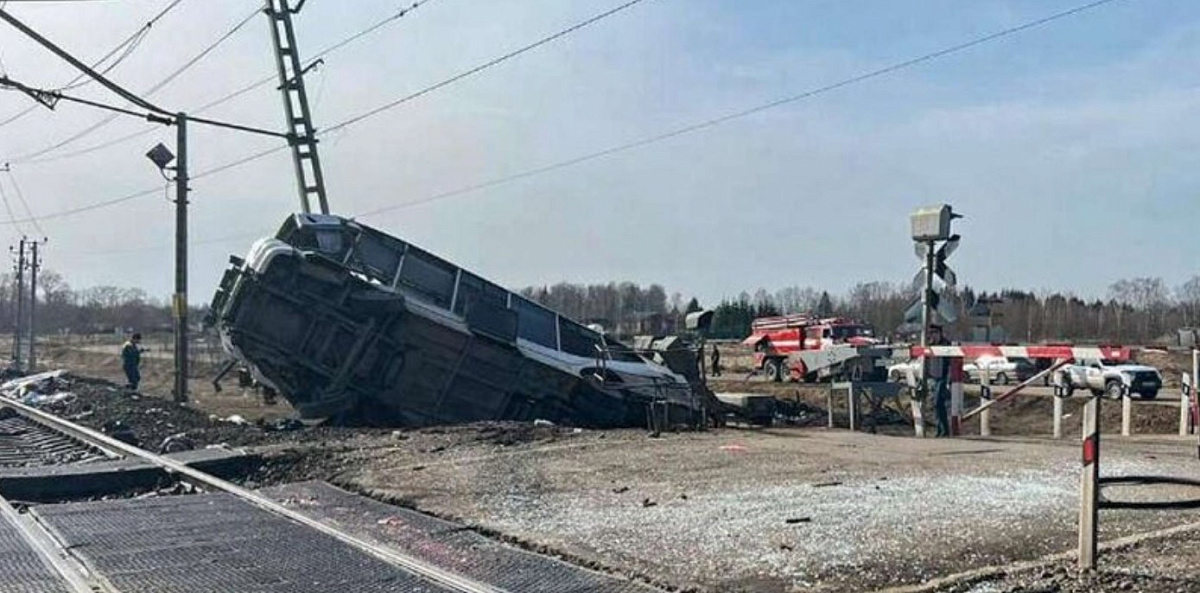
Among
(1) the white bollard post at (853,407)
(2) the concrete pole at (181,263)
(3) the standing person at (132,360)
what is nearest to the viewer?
(1) the white bollard post at (853,407)

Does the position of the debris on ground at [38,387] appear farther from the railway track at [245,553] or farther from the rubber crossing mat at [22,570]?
the rubber crossing mat at [22,570]

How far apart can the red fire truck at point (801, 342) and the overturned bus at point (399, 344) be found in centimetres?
2298

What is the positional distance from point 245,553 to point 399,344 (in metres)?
12.2

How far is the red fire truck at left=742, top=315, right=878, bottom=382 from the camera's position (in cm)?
4419

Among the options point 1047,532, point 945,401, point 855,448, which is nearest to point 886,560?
point 1047,532

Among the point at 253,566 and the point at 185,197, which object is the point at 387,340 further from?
the point at 253,566

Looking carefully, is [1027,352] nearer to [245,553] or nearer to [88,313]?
[245,553]

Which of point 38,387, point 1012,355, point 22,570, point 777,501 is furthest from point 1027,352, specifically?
point 38,387

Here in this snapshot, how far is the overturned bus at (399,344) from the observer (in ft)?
65.7

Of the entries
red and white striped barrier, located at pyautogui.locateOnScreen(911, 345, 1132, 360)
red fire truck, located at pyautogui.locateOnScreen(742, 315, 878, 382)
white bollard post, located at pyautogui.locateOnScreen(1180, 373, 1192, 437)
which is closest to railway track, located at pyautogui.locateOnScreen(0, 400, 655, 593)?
red and white striped barrier, located at pyautogui.locateOnScreen(911, 345, 1132, 360)

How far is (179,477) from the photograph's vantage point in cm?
1295

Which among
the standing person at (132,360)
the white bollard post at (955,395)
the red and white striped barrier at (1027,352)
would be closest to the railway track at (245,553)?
the red and white striped barrier at (1027,352)

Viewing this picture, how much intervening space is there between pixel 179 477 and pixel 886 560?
27.9 feet

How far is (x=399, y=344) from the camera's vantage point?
20.4 m
